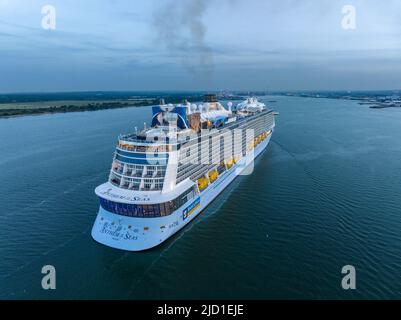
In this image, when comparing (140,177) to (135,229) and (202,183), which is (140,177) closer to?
(135,229)

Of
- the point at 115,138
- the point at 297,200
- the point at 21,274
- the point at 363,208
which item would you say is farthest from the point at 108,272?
the point at 115,138

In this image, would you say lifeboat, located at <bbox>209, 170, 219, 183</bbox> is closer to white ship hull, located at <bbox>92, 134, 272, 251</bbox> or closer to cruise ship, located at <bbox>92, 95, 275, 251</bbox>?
cruise ship, located at <bbox>92, 95, 275, 251</bbox>

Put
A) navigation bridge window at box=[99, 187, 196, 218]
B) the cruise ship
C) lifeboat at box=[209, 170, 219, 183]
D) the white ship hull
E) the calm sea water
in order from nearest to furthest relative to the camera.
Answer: the calm sea water < the white ship hull < navigation bridge window at box=[99, 187, 196, 218] < the cruise ship < lifeboat at box=[209, 170, 219, 183]

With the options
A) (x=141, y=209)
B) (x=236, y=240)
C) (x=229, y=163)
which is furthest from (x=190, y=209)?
(x=229, y=163)

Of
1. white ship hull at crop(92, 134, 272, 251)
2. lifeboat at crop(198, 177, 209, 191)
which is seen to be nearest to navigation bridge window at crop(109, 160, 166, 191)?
white ship hull at crop(92, 134, 272, 251)
